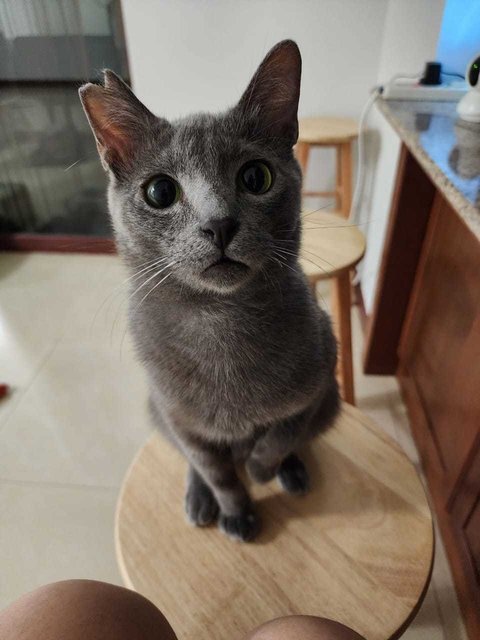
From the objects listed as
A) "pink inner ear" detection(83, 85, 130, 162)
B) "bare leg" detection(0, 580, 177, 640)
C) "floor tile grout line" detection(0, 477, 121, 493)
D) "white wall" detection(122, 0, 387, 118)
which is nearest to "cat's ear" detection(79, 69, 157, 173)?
"pink inner ear" detection(83, 85, 130, 162)

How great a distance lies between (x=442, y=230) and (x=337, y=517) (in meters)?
0.73

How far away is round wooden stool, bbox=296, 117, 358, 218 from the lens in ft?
4.94

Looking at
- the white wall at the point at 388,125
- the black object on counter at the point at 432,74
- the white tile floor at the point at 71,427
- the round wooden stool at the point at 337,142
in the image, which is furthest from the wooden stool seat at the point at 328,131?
the white tile floor at the point at 71,427

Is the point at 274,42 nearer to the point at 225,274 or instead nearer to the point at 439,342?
the point at 439,342

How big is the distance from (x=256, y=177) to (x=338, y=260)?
533 millimetres

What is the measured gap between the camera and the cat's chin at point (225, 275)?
1.58ft

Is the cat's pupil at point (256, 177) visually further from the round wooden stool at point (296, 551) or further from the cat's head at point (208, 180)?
the round wooden stool at point (296, 551)

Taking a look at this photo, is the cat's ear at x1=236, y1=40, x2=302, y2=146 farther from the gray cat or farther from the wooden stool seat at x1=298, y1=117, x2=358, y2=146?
the wooden stool seat at x1=298, y1=117, x2=358, y2=146

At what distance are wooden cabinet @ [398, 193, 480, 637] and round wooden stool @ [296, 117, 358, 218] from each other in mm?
508

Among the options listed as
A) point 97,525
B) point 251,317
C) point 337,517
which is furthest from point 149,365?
point 97,525

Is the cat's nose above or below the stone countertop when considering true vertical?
above

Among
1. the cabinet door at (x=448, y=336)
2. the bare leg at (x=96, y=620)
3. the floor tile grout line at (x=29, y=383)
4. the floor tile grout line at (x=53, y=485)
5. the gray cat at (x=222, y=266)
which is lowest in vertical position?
the floor tile grout line at (x=53, y=485)

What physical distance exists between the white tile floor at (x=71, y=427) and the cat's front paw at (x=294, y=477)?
379mm

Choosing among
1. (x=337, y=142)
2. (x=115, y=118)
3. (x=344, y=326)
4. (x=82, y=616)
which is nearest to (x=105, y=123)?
(x=115, y=118)
